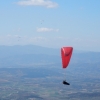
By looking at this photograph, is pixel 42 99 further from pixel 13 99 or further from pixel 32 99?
pixel 13 99

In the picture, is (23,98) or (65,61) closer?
(65,61)

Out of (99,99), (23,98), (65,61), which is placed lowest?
(23,98)

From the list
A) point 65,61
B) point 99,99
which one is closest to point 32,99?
point 99,99

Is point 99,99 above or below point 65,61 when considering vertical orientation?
below

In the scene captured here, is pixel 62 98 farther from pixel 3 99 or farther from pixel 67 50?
pixel 67 50

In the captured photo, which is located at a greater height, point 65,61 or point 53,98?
point 65,61

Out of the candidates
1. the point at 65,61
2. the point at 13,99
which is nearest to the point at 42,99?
the point at 13,99

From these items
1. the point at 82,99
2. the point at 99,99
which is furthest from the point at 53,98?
the point at 99,99
